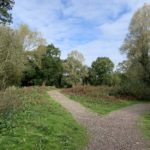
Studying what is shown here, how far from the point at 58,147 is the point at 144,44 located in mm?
29041

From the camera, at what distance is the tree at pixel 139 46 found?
3503cm

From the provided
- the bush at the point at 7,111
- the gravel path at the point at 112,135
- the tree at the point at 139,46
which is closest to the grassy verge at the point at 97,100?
the gravel path at the point at 112,135

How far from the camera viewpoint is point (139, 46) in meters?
35.7

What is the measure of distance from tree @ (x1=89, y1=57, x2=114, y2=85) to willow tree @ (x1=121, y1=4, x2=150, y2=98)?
31.4m

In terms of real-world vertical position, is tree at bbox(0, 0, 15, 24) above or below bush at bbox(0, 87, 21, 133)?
above

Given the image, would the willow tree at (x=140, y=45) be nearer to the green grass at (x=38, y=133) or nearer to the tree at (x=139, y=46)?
the tree at (x=139, y=46)

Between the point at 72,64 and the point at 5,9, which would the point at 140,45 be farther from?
the point at 72,64

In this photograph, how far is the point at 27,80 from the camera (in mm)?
61656

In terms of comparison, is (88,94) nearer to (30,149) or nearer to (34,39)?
(30,149)

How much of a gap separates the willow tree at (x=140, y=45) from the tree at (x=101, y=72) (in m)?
31.4

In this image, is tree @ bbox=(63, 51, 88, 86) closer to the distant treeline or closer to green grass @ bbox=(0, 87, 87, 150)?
the distant treeline

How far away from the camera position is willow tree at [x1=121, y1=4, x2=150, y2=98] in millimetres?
35031

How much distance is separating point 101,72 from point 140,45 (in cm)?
3453

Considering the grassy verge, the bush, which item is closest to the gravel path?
the bush
